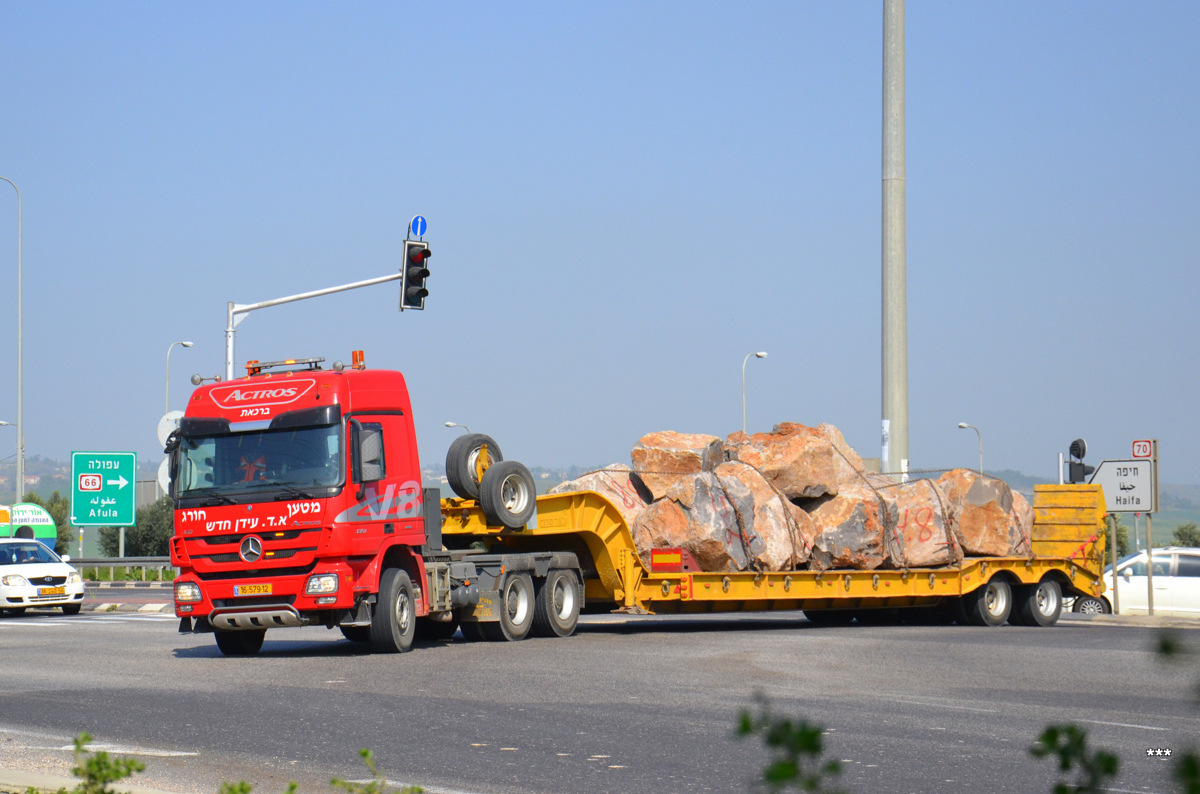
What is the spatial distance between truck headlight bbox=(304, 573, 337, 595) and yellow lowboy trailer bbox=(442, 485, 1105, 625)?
2835 millimetres

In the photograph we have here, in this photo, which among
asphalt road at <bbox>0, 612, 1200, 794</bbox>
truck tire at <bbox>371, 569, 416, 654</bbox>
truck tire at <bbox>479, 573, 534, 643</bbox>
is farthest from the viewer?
truck tire at <bbox>479, 573, 534, 643</bbox>

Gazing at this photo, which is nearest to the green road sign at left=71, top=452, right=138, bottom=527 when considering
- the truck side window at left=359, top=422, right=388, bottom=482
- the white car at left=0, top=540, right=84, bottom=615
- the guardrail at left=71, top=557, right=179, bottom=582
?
the guardrail at left=71, top=557, right=179, bottom=582

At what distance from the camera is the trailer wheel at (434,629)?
16.8 m

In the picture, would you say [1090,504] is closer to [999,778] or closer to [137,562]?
[999,778]

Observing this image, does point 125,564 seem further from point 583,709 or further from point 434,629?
point 583,709

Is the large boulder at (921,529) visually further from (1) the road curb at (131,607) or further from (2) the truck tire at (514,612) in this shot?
(1) the road curb at (131,607)

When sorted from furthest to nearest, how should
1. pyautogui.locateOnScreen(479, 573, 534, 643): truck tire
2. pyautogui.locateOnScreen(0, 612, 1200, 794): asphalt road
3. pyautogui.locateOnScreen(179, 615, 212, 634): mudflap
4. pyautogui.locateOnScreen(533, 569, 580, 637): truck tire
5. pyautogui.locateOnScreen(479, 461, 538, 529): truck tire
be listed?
pyautogui.locateOnScreen(533, 569, 580, 637): truck tire
pyautogui.locateOnScreen(479, 573, 534, 643): truck tire
pyautogui.locateOnScreen(479, 461, 538, 529): truck tire
pyautogui.locateOnScreen(179, 615, 212, 634): mudflap
pyautogui.locateOnScreen(0, 612, 1200, 794): asphalt road

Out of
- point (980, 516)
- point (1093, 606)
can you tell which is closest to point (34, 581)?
point (980, 516)

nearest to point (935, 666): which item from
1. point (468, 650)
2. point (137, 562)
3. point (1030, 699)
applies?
point (1030, 699)

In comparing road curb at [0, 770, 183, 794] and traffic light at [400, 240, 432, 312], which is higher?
traffic light at [400, 240, 432, 312]

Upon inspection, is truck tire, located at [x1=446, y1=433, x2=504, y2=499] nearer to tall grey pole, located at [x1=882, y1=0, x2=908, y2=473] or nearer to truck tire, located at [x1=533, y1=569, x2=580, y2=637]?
truck tire, located at [x1=533, y1=569, x2=580, y2=637]

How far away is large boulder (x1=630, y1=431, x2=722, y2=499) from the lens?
18.7 meters

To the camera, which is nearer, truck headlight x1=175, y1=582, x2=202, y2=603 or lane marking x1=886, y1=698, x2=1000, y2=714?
lane marking x1=886, y1=698, x2=1000, y2=714

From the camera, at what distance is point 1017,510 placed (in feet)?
66.8
